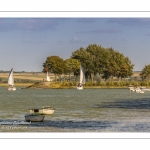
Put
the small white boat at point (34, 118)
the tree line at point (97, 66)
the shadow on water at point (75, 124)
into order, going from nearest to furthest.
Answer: the shadow on water at point (75, 124) → the small white boat at point (34, 118) → the tree line at point (97, 66)

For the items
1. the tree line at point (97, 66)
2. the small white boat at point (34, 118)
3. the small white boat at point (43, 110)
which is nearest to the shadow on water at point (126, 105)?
the tree line at point (97, 66)

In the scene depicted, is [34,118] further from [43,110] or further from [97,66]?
[97,66]

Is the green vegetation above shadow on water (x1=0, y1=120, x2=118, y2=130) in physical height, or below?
above

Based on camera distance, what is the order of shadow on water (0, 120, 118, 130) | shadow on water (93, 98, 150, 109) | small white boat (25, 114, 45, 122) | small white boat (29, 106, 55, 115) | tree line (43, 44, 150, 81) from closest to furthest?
shadow on water (0, 120, 118, 130), small white boat (25, 114, 45, 122), small white boat (29, 106, 55, 115), shadow on water (93, 98, 150, 109), tree line (43, 44, 150, 81)

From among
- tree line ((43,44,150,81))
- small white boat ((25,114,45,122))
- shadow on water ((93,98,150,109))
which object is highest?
tree line ((43,44,150,81))

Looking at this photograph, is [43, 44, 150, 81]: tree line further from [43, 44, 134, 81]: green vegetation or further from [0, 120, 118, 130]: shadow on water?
[0, 120, 118, 130]: shadow on water

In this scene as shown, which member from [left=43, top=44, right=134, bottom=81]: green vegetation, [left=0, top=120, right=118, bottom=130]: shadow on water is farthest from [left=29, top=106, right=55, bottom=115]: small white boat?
[left=43, top=44, right=134, bottom=81]: green vegetation

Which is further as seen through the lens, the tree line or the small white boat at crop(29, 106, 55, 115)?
the tree line

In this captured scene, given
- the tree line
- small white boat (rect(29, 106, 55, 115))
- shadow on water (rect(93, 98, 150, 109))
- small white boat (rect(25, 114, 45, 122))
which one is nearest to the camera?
small white boat (rect(25, 114, 45, 122))

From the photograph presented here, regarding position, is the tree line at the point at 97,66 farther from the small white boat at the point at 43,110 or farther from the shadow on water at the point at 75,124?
the shadow on water at the point at 75,124

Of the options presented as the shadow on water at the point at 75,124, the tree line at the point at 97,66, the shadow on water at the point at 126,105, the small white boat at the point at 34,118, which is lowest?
the shadow on water at the point at 75,124

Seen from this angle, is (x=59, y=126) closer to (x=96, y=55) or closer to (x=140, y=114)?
(x=140, y=114)

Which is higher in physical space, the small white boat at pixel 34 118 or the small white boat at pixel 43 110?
the small white boat at pixel 43 110
